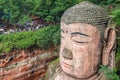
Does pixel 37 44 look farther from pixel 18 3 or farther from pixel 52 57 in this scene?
pixel 18 3

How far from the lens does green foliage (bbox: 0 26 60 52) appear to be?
387 inches

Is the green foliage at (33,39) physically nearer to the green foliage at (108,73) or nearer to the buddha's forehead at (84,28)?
the buddha's forehead at (84,28)

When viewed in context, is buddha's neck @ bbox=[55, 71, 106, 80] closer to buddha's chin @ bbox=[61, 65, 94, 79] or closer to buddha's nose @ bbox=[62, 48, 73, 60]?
buddha's chin @ bbox=[61, 65, 94, 79]

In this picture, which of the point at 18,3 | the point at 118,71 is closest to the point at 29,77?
the point at 18,3

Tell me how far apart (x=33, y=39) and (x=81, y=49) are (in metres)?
4.85

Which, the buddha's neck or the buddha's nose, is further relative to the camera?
the buddha's neck

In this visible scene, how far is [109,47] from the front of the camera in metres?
5.60

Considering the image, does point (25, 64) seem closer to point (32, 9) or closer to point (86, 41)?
point (32, 9)

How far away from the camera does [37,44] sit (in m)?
10.1

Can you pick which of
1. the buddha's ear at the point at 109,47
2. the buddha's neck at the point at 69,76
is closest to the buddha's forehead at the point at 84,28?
the buddha's ear at the point at 109,47

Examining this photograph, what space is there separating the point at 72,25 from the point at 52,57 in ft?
15.5

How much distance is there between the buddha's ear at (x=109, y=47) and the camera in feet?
18.2

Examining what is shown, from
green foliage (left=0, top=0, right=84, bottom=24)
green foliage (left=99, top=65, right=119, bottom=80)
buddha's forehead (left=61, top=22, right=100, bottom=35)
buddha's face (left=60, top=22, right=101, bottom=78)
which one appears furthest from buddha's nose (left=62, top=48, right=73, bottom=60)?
green foliage (left=0, top=0, right=84, bottom=24)

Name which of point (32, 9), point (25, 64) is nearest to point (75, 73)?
point (25, 64)
